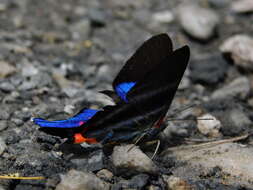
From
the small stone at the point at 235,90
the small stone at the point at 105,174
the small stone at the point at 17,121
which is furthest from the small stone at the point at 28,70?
the small stone at the point at 235,90

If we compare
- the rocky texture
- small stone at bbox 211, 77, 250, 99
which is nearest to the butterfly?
the rocky texture

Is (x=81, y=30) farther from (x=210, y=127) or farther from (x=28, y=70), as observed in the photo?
(x=210, y=127)

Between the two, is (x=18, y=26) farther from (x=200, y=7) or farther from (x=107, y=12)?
(x=200, y=7)

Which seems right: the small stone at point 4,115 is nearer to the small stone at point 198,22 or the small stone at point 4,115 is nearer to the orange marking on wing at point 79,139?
the orange marking on wing at point 79,139

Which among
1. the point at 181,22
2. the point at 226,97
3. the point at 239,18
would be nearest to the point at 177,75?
the point at 226,97

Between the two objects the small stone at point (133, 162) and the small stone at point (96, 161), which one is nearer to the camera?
the small stone at point (133, 162)

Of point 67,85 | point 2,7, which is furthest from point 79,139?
point 2,7
